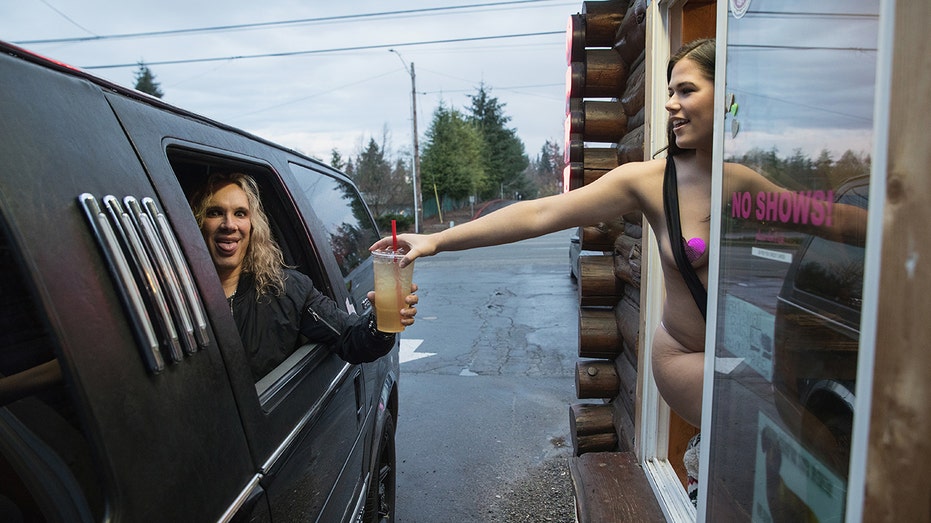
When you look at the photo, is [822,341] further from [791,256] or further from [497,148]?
[497,148]

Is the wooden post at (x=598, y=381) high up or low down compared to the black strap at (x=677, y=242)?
down

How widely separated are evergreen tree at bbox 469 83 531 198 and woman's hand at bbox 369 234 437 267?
157 ft

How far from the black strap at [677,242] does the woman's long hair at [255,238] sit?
133cm

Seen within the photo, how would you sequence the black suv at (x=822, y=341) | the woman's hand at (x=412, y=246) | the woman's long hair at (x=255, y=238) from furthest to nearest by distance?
the woman's long hair at (x=255, y=238) < the woman's hand at (x=412, y=246) < the black suv at (x=822, y=341)

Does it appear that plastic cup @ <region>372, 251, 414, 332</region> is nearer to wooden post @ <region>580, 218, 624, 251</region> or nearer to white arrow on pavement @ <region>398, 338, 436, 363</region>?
wooden post @ <region>580, 218, 624, 251</region>

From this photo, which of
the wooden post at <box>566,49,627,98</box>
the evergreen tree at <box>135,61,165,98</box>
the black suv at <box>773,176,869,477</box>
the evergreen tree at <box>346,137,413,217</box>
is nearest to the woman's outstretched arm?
the black suv at <box>773,176,869,477</box>

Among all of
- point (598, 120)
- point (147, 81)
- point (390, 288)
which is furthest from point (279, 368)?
point (147, 81)

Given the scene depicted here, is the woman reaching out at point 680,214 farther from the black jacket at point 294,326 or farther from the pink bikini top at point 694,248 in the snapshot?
the black jacket at point 294,326

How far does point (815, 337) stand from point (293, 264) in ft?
6.64

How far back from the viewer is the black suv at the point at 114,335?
90 centimetres

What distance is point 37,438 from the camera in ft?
3.22

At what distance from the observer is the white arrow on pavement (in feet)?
22.2

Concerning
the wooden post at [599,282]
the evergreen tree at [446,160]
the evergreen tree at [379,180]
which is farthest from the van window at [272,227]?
the evergreen tree at [446,160]

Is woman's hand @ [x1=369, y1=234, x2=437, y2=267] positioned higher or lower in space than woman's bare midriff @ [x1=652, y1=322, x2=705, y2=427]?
higher
